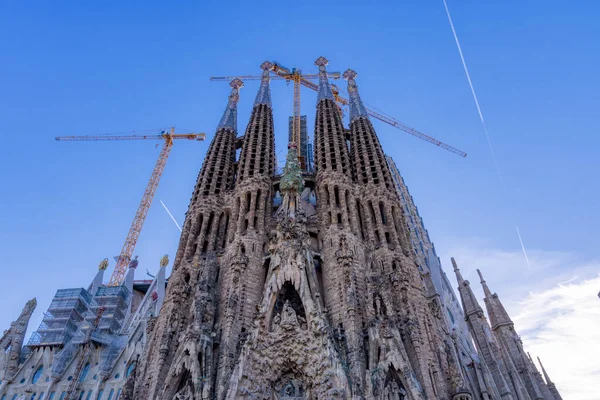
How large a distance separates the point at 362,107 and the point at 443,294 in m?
17.5

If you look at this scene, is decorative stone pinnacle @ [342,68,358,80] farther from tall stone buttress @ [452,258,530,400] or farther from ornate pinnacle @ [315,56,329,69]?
tall stone buttress @ [452,258,530,400]

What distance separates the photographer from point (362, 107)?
37.1m

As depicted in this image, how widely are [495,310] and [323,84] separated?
26012mm

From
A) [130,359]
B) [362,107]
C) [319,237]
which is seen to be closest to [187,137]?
[362,107]

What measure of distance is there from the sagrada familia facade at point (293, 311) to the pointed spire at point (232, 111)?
17 centimetres

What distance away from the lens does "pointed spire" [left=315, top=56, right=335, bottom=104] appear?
125 ft

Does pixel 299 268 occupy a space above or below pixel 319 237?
below

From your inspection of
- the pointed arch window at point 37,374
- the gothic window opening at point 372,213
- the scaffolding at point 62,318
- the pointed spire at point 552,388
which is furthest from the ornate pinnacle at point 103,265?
the pointed spire at point 552,388

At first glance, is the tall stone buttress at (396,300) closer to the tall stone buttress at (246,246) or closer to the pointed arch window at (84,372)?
the tall stone buttress at (246,246)

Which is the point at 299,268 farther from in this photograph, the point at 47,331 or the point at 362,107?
the point at 47,331

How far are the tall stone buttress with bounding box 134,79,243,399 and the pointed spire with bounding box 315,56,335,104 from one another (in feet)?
36.0

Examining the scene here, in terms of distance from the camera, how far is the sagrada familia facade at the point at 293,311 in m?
19.1

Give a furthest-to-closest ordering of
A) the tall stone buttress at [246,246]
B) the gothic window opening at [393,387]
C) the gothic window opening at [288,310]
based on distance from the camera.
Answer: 1. the tall stone buttress at [246,246]
2. the gothic window opening at [288,310]
3. the gothic window opening at [393,387]

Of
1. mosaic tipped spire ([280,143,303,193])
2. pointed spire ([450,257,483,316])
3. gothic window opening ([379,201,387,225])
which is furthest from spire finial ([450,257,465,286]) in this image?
mosaic tipped spire ([280,143,303,193])
